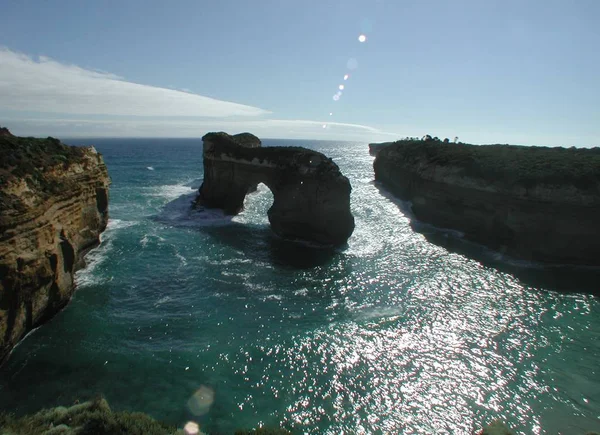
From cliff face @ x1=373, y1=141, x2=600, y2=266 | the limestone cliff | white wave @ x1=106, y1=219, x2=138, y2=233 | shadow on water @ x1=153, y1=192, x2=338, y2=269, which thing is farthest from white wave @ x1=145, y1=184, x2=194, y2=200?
cliff face @ x1=373, y1=141, x2=600, y2=266

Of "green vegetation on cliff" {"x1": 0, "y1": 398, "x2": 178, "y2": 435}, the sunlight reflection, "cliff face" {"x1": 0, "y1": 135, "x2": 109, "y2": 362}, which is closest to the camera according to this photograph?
"green vegetation on cliff" {"x1": 0, "y1": 398, "x2": 178, "y2": 435}

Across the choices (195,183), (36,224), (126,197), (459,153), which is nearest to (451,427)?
(36,224)

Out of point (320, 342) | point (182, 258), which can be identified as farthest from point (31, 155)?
point (320, 342)

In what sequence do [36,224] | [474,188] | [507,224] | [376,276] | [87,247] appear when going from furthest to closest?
[474,188] → [507,224] → [87,247] → [376,276] → [36,224]

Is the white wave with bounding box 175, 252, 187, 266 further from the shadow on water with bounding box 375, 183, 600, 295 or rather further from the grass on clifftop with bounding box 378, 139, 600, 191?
the grass on clifftop with bounding box 378, 139, 600, 191

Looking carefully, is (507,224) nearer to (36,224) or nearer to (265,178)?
(265,178)

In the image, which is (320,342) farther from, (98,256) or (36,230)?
(98,256)
